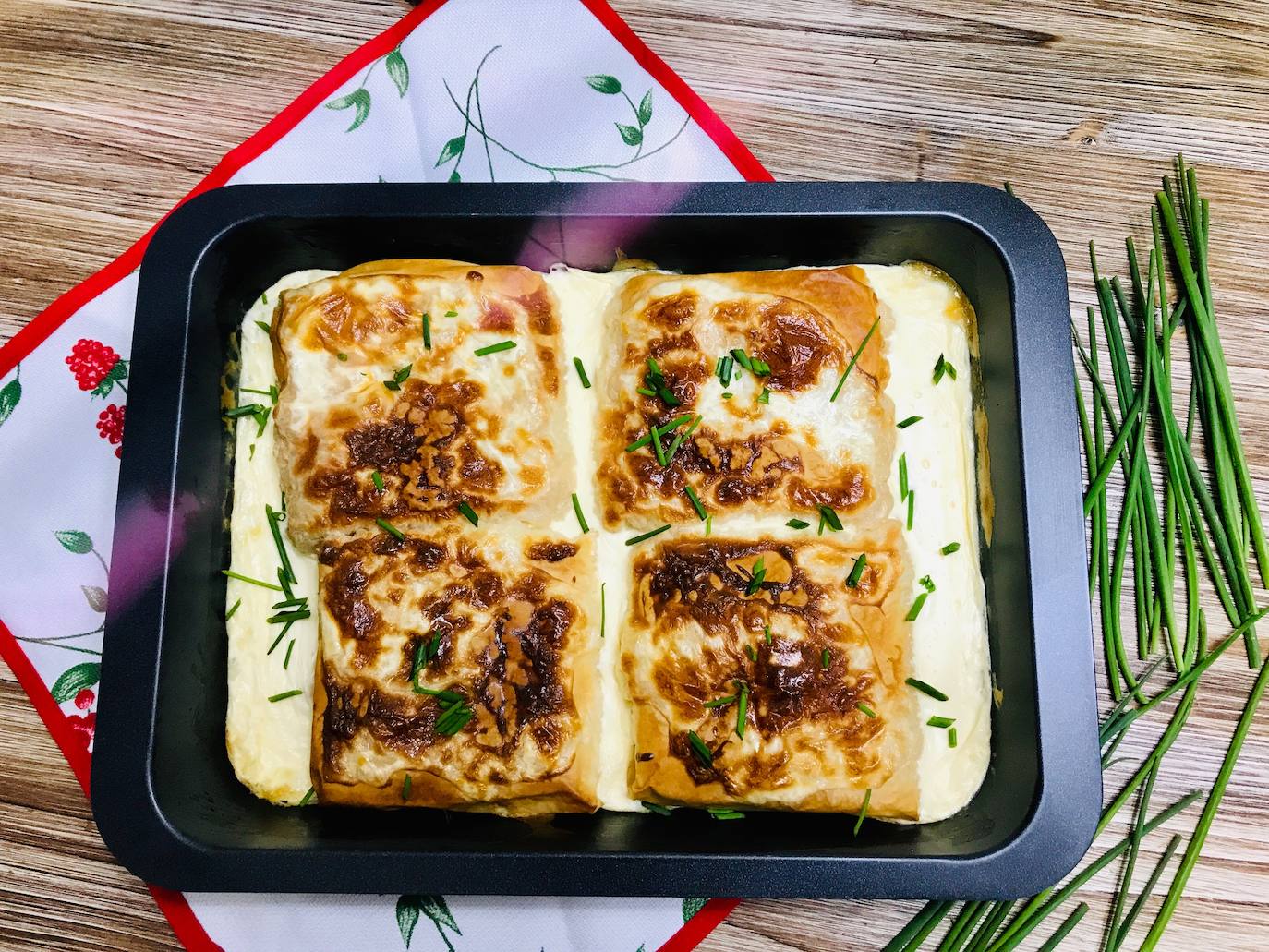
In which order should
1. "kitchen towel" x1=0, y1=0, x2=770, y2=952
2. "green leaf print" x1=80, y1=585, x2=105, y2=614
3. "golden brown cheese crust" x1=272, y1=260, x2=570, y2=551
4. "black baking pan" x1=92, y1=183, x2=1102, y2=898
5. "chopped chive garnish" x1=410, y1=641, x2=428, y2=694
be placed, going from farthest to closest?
1. "green leaf print" x1=80, y1=585, x2=105, y2=614
2. "kitchen towel" x1=0, y1=0, x2=770, y2=952
3. "golden brown cheese crust" x1=272, y1=260, x2=570, y2=551
4. "chopped chive garnish" x1=410, y1=641, x2=428, y2=694
5. "black baking pan" x1=92, y1=183, x2=1102, y2=898

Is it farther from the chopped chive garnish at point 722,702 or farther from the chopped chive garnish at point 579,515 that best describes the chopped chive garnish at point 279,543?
the chopped chive garnish at point 722,702

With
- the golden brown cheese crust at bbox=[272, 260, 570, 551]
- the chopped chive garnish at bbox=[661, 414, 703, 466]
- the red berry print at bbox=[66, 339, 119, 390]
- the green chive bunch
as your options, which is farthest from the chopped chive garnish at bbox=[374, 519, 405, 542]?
the green chive bunch

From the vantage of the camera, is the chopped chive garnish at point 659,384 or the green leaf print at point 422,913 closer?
the chopped chive garnish at point 659,384

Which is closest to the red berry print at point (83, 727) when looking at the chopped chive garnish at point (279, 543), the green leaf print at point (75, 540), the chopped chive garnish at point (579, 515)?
the green leaf print at point (75, 540)

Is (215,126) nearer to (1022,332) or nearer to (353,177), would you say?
(353,177)

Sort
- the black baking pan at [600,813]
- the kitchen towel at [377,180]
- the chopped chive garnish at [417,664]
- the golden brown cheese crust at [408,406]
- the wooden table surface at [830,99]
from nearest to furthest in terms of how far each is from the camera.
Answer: the black baking pan at [600,813] < the chopped chive garnish at [417,664] < the golden brown cheese crust at [408,406] < the kitchen towel at [377,180] < the wooden table surface at [830,99]

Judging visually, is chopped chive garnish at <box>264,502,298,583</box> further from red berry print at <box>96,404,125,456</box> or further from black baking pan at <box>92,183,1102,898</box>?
red berry print at <box>96,404,125,456</box>

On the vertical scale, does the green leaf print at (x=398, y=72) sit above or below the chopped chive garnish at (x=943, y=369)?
above

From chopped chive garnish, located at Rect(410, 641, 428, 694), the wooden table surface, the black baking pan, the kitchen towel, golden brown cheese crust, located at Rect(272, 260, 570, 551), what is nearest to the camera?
the black baking pan
